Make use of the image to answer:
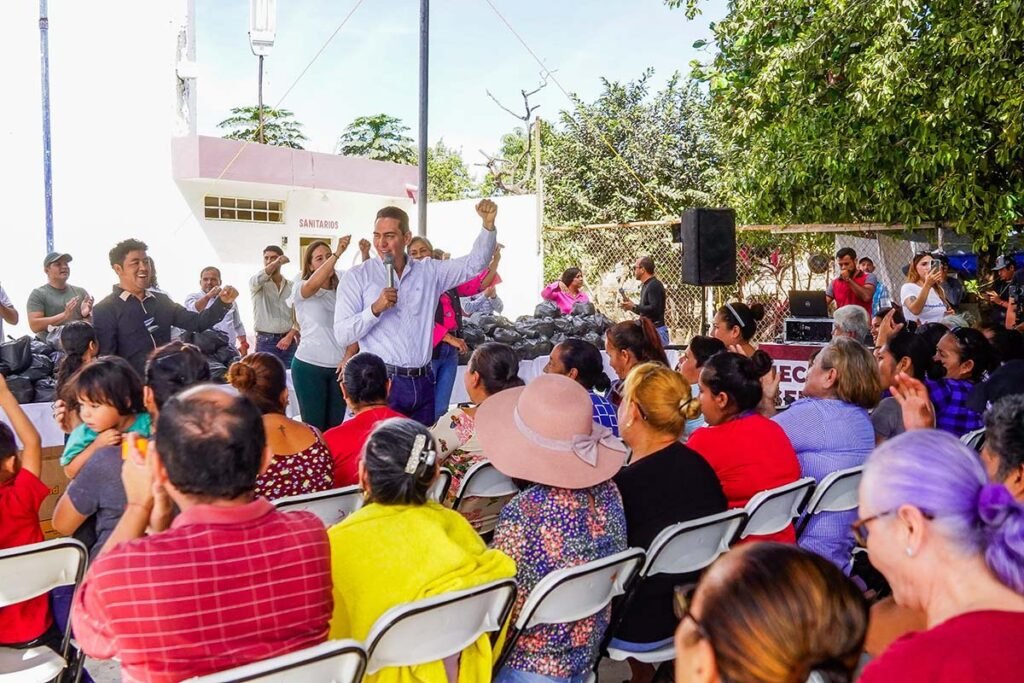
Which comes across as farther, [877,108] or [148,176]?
[148,176]

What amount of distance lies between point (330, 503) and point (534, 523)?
0.78m

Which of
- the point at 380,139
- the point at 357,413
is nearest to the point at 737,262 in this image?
the point at 357,413

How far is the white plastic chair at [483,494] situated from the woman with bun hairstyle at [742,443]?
A: 0.70 meters

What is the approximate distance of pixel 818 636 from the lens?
1.27 metres

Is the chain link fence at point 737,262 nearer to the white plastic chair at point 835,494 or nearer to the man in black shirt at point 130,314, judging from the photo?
the man in black shirt at point 130,314

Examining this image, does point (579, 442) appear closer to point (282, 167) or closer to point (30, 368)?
point (30, 368)

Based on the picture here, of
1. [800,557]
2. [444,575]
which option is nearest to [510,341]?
[444,575]

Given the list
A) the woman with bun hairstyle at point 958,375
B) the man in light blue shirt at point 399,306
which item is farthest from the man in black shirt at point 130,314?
the woman with bun hairstyle at point 958,375

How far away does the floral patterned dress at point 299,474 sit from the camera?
3.04 metres

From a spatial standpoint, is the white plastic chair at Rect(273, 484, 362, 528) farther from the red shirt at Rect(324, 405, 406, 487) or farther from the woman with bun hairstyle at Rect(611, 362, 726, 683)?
the woman with bun hairstyle at Rect(611, 362, 726, 683)

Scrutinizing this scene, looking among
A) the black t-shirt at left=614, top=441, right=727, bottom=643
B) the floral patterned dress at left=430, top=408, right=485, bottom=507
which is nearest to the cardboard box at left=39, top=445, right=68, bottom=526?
the floral patterned dress at left=430, top=408, right=485, bottom=507

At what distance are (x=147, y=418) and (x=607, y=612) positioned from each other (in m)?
1.57

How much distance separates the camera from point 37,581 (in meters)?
2.40

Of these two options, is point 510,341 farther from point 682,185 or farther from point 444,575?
Answer: point 682,185
